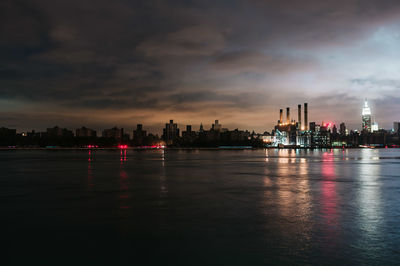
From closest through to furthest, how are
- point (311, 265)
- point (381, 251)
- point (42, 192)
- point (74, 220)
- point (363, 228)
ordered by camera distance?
point (311, 265) → point (381, 251) → point (363, 228) → point (74, 220) → point (42, 192)

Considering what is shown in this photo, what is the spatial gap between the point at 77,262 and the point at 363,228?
30.8ft

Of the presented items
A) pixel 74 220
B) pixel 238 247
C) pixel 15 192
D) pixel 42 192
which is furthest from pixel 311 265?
pixel 15 192

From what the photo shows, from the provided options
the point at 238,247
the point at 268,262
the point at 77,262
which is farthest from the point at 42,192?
the point at 268,262

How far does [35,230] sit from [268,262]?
8.26 meters

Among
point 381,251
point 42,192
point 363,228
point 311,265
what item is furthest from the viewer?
point 42,192

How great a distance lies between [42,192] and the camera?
70.9 feet

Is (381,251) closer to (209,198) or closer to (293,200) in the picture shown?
Answer: (293,200)

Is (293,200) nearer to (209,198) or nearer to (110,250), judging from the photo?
(209,198)

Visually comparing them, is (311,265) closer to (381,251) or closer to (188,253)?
(381,251)

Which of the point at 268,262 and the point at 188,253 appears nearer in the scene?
the point at 268,262

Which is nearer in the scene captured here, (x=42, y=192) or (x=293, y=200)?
(x=293, y=200)

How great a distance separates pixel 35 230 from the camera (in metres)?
12.0

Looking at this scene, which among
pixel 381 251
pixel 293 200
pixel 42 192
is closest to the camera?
pixel 381 251

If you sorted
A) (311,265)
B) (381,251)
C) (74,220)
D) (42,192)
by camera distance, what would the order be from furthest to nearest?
(42,192) → (74,220) → (381,251) → (311,265)
